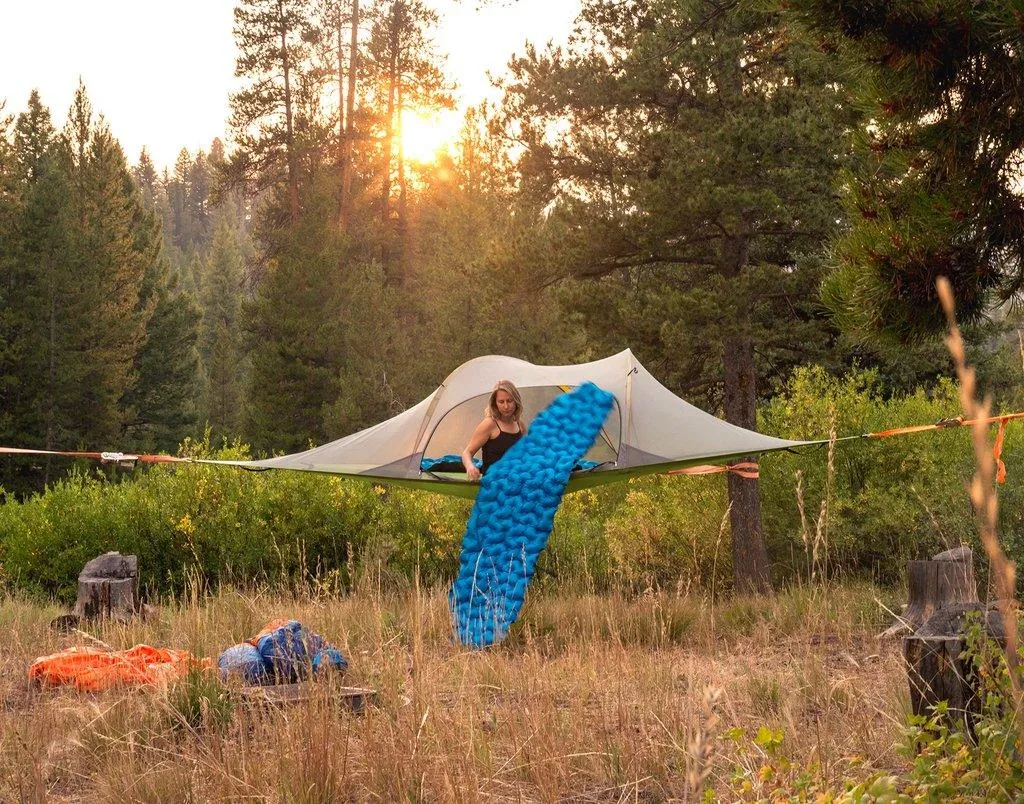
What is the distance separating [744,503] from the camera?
723 centimetres

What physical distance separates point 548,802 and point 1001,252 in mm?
2086

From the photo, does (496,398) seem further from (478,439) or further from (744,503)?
(744,503)

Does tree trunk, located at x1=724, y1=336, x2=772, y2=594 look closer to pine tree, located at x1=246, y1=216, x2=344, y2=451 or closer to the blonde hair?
the blonde hair

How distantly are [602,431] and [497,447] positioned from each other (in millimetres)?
551

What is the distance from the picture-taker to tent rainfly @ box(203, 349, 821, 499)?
4.99 meters

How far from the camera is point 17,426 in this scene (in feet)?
60.5

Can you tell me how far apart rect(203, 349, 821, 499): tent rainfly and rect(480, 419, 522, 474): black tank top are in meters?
0.19

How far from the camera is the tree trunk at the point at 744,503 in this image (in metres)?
7.21

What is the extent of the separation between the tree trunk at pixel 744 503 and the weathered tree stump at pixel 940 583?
9.12 feet

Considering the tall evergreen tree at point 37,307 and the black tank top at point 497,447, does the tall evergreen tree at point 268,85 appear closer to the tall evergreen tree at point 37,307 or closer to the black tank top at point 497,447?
the tall evergreen tree at point 37,307

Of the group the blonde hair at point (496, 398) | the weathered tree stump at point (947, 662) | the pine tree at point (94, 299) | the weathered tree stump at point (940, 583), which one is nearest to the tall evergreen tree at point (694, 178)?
the blonde hair at point (496, 398)

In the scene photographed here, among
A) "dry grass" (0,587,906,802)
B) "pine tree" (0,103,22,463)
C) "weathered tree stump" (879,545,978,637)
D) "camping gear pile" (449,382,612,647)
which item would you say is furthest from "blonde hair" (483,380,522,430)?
"pine tree" (0,103,22,463)

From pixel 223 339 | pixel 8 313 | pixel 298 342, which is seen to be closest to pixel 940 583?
pixel 298 342

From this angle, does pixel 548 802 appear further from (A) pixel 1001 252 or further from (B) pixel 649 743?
(A) pixel 1001 252
